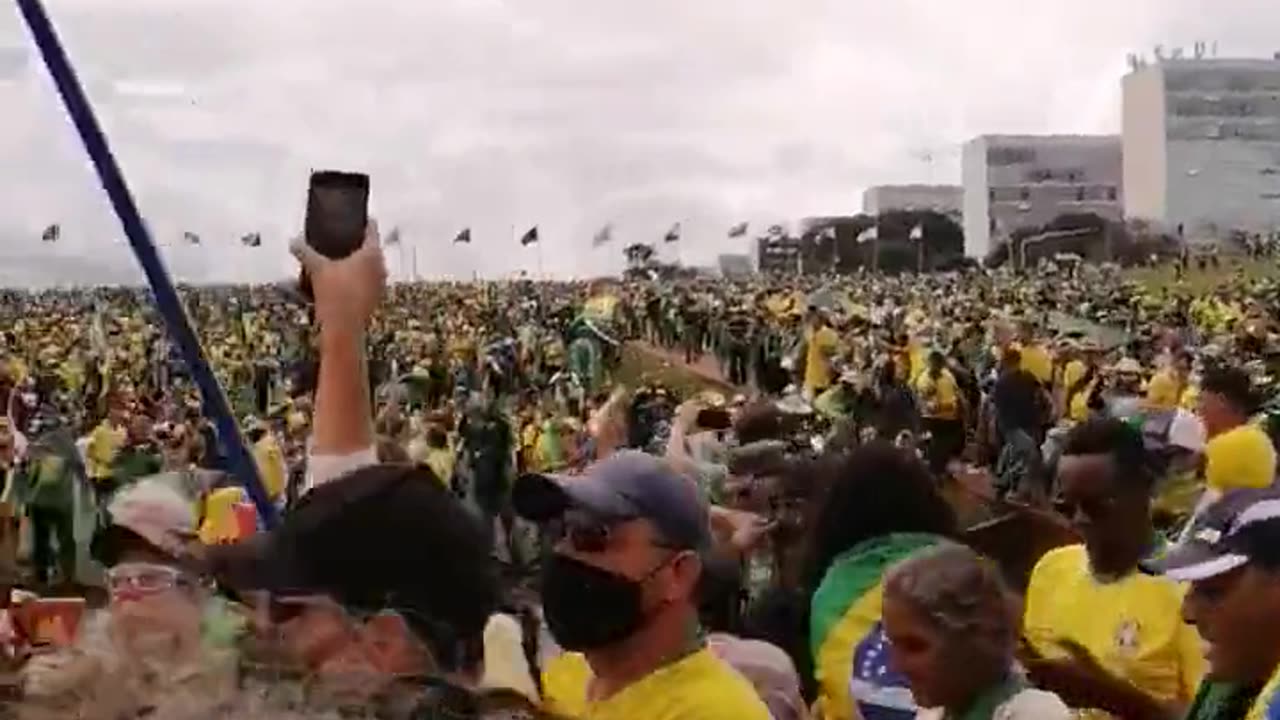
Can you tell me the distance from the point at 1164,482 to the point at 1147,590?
9.44 ft

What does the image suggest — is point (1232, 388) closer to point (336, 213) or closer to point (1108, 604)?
→ point (1108, 604)

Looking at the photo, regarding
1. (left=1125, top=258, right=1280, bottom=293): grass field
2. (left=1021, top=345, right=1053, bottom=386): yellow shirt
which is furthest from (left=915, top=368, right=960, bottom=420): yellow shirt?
(left=1125, top=258, right=1280, bottom=293): grass field

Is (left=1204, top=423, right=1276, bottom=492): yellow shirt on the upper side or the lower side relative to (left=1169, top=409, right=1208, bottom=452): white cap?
upper

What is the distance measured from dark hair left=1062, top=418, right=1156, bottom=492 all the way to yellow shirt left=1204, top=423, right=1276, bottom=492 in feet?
5.13

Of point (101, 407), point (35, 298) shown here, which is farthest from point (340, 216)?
point (35, 298)

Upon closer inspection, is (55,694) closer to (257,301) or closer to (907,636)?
(907,636)

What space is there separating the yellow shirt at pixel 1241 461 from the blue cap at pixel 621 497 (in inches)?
130

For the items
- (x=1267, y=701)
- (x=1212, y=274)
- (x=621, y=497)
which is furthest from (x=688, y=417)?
(x=1212, y=274)

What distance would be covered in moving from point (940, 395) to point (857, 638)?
39.3ft

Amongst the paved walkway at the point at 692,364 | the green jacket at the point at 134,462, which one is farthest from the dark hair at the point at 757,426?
the paved walkway at the point at 692,364

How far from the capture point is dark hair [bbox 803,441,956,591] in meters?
4.54

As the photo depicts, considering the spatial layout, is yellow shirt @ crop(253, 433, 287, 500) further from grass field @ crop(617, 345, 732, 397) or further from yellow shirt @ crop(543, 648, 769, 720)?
grass field @ crop(617, 345, 732, 397)

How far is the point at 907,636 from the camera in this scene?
3.51 metres

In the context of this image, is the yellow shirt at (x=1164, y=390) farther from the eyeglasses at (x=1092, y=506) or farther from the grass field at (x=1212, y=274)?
the grass field at (x=1212, y=274)
